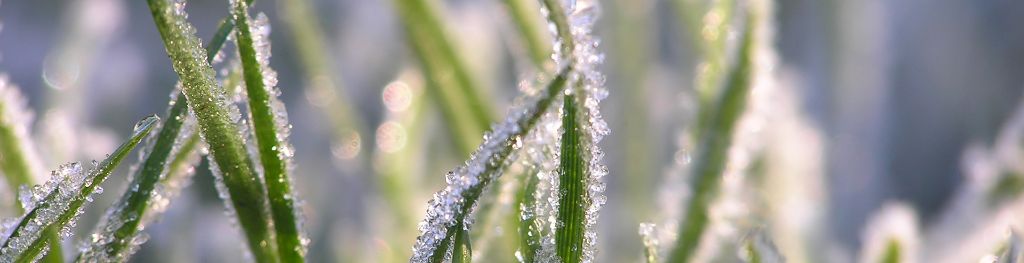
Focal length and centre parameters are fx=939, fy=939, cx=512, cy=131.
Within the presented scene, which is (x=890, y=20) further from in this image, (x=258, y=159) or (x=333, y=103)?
(x=258, y=159)

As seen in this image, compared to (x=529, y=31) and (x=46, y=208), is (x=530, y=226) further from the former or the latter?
(x=529, y=31)

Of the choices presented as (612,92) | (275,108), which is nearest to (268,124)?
(275,108)

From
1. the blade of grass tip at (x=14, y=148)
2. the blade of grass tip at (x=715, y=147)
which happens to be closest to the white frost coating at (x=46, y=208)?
the blade of grass tip at (x=14, y=148)

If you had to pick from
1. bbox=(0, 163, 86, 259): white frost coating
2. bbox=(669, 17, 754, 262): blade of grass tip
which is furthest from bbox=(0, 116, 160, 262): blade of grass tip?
bbox=(669, 17, 754, 262): blade of grass tip

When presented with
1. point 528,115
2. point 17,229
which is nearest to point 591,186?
point 528,115

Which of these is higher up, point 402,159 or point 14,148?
point 402,159
